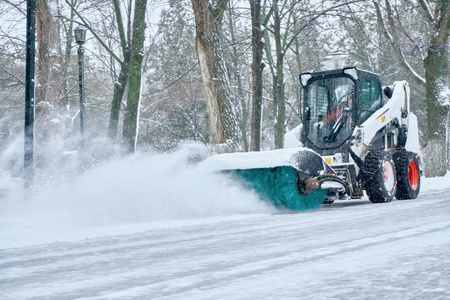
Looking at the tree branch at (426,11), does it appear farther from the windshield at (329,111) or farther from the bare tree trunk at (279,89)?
the windshield at (329,111)

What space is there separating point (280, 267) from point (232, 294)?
0.84 m

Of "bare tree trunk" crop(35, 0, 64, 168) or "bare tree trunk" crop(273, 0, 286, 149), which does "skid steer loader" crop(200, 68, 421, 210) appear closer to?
"bare tree trunk" crop(35, 0, 64, 168)

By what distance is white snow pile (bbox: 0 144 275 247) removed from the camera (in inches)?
324

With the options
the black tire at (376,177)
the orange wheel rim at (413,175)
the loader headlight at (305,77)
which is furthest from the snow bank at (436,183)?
the loader headlight at (305,77)

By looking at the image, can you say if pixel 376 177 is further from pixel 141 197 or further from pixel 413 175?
pixel 141 197

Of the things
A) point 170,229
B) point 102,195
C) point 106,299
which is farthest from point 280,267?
point 102,195

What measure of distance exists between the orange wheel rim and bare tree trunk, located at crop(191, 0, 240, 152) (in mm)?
4180

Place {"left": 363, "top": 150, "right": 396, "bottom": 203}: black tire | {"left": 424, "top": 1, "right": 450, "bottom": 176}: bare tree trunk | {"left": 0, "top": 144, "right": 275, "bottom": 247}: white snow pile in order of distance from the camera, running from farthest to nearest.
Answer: {"left": 424, "top": 1, "right": 450, "bottom": 176}: bare tree trunk
{"left": 363, "top": 150, "right": 396, "bottom": 203}: black tire
{"left": 0, "top": 144, "right": 275, "bottom": 247}: white snow pile

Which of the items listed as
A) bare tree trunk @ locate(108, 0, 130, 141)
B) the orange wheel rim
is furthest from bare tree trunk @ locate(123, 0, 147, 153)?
the orange wheel rim

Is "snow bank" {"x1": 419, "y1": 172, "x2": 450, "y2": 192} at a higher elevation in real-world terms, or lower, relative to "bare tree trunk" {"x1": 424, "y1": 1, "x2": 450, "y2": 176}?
lower

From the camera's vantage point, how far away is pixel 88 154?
1814cm

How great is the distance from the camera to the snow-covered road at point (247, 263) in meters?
3.23

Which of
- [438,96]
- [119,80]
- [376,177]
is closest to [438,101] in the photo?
[438,96]

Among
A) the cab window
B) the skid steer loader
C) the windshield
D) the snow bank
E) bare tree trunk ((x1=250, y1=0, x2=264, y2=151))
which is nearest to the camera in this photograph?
the skid steer loader
